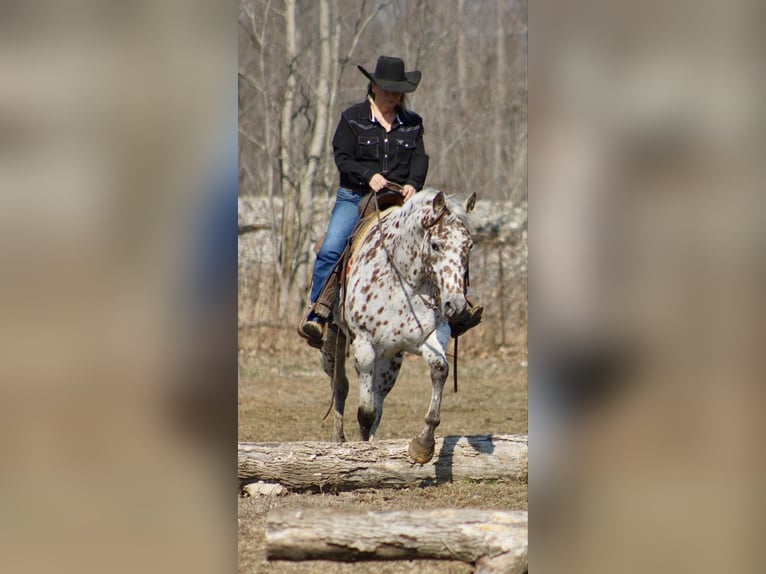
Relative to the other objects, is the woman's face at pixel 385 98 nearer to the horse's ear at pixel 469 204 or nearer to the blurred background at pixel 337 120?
the horse's ear at pixel 469 204

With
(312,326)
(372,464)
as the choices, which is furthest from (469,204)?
(372,464)

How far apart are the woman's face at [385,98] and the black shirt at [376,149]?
0.27 ft

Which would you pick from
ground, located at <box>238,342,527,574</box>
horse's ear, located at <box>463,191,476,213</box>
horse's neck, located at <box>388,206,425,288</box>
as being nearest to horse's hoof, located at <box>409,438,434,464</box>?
ground, located at <box>238,342,527,574</box>

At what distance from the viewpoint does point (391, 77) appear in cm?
600

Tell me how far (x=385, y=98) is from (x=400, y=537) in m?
3.72

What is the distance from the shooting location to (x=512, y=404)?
878 cm

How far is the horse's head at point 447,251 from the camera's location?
16.4 ft

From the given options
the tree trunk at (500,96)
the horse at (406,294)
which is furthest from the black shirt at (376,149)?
the tree trunk at (500,96)

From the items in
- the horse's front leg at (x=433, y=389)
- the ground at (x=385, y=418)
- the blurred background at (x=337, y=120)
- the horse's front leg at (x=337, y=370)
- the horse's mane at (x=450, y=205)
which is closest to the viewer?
the ground at (x=385, y=418)

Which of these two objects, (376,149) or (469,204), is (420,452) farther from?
(376,149)

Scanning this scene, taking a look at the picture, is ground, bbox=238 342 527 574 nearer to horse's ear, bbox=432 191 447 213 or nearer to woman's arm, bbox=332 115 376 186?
horse's ear, bbox=432 191 447 213
